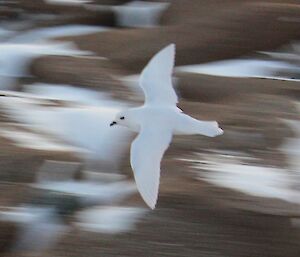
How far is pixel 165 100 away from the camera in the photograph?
296 centimetres

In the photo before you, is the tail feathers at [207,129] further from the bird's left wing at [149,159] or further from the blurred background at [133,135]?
the blurred background at [133,135]

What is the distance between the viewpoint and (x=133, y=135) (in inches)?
154

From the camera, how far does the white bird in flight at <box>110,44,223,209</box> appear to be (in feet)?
8.77

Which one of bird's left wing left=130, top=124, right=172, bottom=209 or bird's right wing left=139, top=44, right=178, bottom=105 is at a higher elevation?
bird's right wing left=139, top=44, right=178, bottom=105

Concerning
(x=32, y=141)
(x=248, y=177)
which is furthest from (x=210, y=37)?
(x=248, y=177)

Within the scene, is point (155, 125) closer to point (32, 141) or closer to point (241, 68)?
point (32, 141)

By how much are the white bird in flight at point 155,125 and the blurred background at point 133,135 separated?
0.48 meters

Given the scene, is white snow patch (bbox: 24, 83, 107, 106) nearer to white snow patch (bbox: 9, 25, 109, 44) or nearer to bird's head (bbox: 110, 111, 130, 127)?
white snow patch (bbox: 9, 25, 109, 44)

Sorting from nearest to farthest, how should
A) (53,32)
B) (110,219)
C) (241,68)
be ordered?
(110,219)
(241,68)
(53,32)

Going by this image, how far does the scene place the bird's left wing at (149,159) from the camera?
105 inches

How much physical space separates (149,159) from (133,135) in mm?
1223

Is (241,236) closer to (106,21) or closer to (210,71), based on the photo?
(210,71)

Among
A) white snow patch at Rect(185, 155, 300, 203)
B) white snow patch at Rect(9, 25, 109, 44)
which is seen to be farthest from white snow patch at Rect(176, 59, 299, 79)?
white snow patch at Rect(185, 155, 300, 203)

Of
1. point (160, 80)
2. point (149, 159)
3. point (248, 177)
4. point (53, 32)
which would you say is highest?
point (160, 80)
